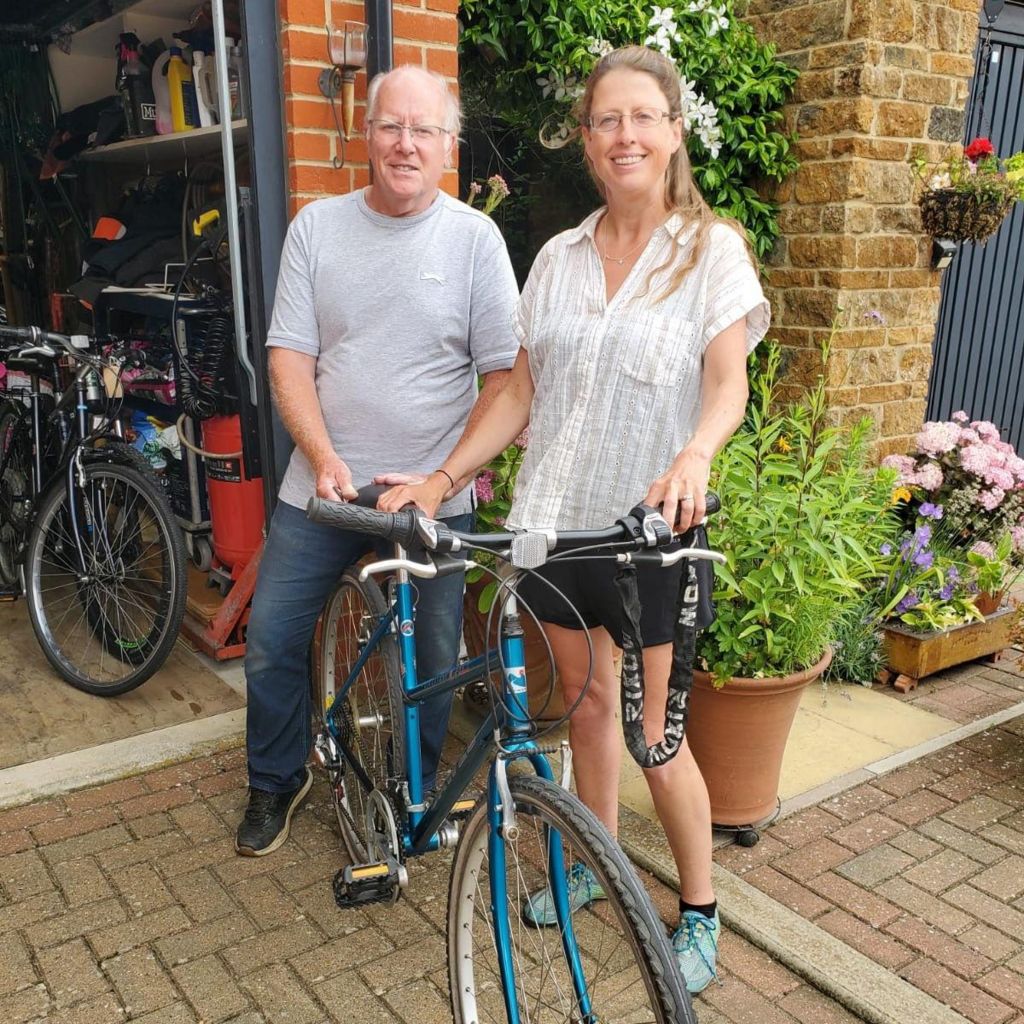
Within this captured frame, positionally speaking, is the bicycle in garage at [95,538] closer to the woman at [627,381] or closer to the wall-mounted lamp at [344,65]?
the wall-mounted lamp at [344,65]

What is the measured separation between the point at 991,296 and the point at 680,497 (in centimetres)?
406

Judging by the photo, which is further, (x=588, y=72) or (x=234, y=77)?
(x=588, y=72)

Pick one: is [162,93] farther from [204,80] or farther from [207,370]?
[207,370]

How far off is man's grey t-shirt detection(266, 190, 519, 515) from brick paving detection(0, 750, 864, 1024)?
3.57ft

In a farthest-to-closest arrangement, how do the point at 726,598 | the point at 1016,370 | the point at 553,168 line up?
the point at 1016,370 < the point at 553,168 < the point at 726,598

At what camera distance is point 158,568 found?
368 centimetres

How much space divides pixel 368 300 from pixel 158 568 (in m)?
1.72

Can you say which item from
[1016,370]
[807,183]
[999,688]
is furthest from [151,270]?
[1016,370]

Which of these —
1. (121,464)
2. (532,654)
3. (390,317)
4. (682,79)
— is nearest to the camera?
(390,317)

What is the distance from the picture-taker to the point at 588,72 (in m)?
3.79

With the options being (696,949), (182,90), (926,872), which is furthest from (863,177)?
(696,949)

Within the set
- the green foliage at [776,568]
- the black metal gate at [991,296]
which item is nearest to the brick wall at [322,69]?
the green foliage at [776,568]

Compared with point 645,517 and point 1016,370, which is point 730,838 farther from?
point 1016,370

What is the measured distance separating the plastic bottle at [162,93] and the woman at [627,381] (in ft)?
9.87
